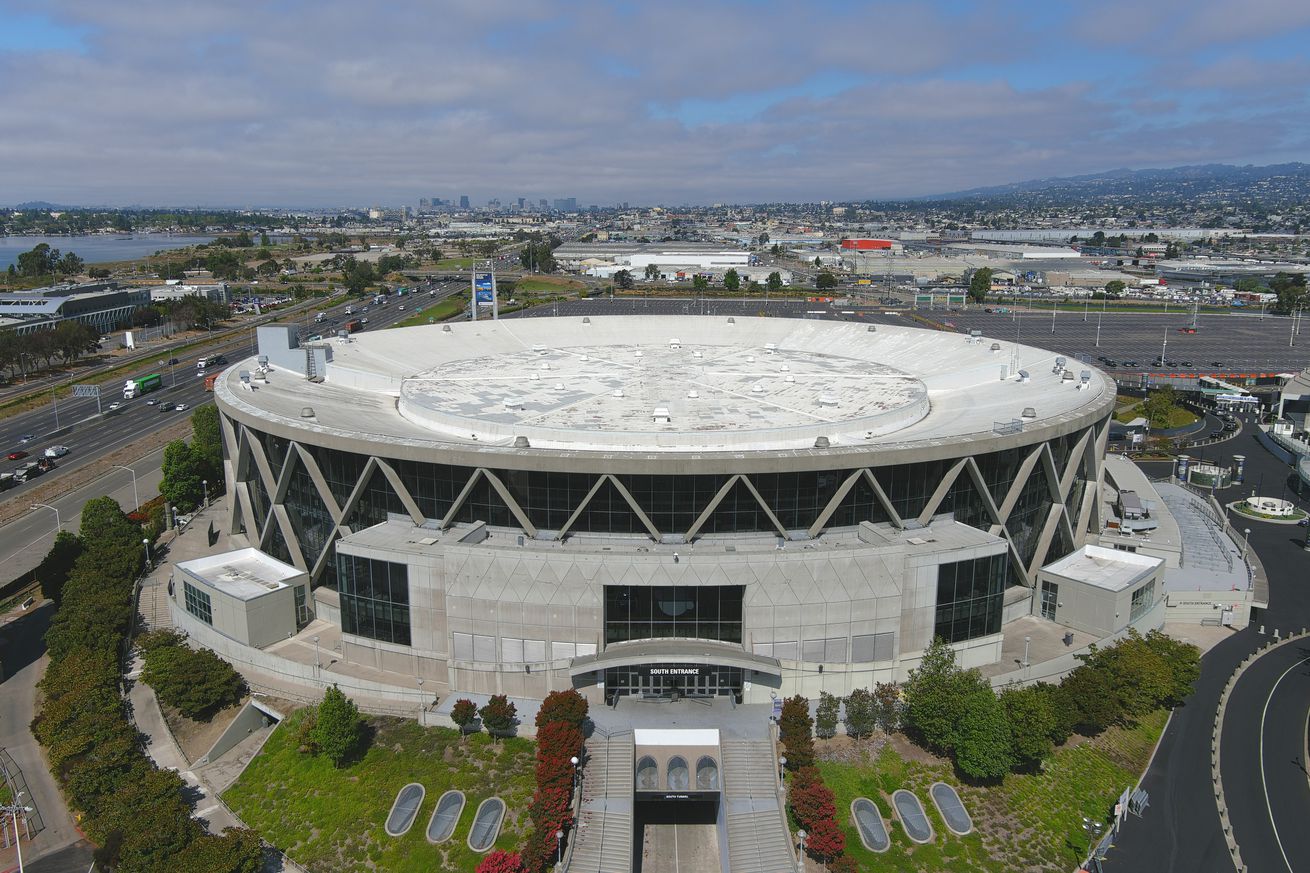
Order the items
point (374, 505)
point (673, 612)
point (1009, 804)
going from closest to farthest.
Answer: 1. point (1009, 804)
2. point (673, 612)
3. point (374, 505)

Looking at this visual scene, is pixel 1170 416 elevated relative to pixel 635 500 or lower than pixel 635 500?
lower

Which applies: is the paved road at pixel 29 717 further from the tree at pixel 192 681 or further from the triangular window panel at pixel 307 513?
the triangular window panel at pixel 307 513

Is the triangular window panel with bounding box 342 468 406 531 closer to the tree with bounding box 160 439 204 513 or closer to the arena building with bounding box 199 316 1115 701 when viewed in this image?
the arena building with bounding box 199 316 1115 701

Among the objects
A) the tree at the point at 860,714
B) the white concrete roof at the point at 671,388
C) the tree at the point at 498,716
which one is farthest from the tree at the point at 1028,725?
the tree at the point at 498,716

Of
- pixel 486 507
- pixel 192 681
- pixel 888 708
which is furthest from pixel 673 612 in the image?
pixel 192 681

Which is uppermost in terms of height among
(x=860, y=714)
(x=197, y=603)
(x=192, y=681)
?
(x=197, y=603)

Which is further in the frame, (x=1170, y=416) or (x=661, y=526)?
(x=1170, y=416)

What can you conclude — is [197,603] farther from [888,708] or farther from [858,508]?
[888,708]
